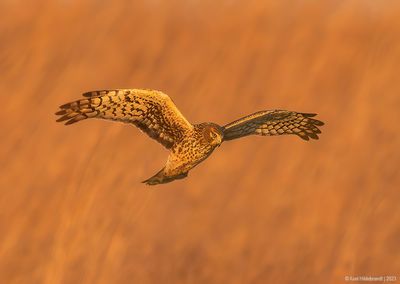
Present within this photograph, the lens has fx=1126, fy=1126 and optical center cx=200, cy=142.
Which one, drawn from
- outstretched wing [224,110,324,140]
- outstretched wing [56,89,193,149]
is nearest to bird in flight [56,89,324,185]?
outstretched wing [56,89,193,149]

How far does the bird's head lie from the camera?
11375 mm

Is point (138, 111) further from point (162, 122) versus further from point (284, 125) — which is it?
point (284, 125)

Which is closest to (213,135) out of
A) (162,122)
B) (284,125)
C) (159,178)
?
(162,122)

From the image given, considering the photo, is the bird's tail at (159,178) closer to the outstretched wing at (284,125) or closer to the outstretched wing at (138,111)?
the outstretched wing at (138,111)

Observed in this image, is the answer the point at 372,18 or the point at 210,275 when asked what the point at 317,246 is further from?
the point at 372,18

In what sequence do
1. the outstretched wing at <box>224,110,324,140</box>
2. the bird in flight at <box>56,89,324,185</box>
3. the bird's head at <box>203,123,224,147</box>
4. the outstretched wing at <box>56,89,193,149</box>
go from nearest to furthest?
1. the outstretched wing at <box>56,89,193,149</box>
2. the bird in flight at <box>56,89,324,185</box>
3. the bird's head at <box>203,123,224,147</box>
4. the outstretched wing at <box>224,110,324,140</box>

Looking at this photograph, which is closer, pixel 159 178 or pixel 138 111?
pixel 159 178

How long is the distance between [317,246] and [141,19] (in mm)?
6419

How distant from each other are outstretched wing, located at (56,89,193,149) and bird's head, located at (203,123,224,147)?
0.24 metres

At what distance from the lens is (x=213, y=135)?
449 inches

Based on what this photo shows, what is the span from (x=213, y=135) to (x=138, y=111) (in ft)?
2.65

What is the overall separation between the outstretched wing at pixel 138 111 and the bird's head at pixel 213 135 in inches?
9.5

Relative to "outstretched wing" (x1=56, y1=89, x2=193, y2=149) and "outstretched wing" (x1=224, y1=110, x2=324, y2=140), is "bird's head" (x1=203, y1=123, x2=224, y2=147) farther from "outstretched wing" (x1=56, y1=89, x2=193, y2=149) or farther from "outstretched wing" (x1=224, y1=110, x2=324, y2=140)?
"outstretched wing" (x1=224, y1=110, x2=324, y2=140)

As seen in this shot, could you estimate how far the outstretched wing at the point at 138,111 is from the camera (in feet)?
36.3
